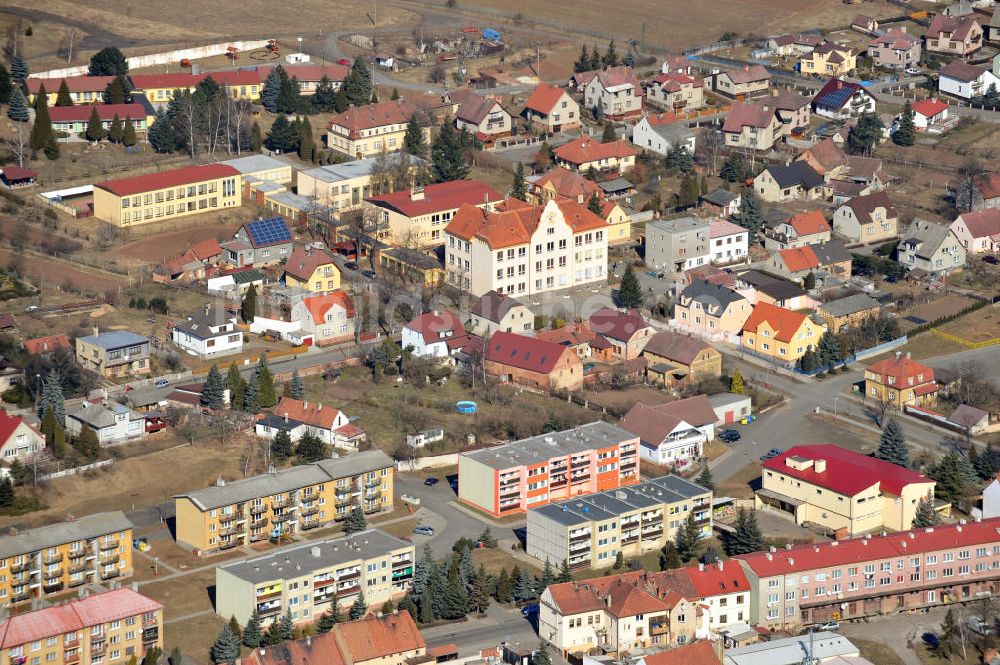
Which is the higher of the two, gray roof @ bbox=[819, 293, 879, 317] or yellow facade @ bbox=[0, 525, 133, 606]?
gray roof @ bbox=[819, 293, 879, 317]

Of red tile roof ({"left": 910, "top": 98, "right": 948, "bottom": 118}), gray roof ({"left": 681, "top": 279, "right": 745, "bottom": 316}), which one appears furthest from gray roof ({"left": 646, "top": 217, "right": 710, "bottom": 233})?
red tile roof ({"left": 910, "top": 98, "right": 948, "bottom": 118})

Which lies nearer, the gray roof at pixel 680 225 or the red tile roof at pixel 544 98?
the gray roof at pixel 680 225

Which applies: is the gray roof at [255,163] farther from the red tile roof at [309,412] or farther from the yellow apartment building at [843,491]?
the yellow apartment building at [843,491]

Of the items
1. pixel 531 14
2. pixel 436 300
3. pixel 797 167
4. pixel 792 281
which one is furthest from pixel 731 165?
pixel 531 14

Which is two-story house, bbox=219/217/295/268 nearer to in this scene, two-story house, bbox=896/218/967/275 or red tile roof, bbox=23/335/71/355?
red tile roof, bbox=23/335/71/355

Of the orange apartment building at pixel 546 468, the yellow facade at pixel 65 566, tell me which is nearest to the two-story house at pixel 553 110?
the orange apartment building at pixel 546 468

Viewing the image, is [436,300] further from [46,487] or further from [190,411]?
[46,487]
